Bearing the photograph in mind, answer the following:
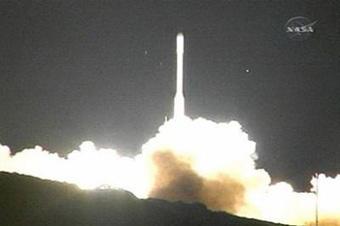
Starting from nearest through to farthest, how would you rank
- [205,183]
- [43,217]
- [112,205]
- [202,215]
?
[43,217] < [112,205] < [202,215] < [205,183]

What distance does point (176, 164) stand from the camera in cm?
12219

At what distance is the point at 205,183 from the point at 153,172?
9099mm

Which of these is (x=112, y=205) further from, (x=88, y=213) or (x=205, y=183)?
(x=205, y=183)

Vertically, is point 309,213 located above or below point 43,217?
above

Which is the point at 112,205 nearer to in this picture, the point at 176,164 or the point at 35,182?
the point at 35,182

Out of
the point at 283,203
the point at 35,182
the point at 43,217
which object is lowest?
the point at 43,217

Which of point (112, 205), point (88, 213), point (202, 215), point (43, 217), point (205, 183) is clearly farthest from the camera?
point (205, 183)

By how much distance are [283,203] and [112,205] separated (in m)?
67.0

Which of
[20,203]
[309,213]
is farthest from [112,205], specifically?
[309,213]

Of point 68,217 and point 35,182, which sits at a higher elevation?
point 35,182

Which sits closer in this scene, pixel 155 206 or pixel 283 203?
pixel 155 206

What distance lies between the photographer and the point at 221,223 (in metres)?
71.0

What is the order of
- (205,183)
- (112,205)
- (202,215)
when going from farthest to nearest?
1. (205,183)
2. (202,215)
3. (112,205)

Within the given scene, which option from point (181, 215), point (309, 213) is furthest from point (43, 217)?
point (309, 213)
